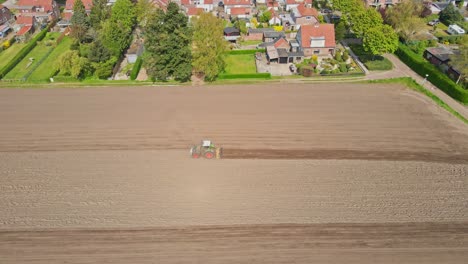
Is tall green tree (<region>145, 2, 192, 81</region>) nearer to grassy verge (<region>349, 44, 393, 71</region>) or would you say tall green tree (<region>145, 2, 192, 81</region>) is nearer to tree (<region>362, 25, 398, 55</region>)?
tree (<region>362, 25, 398, 55</region>)

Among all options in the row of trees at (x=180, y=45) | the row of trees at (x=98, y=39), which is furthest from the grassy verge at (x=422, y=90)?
the row of trees at (x=98, y=39)

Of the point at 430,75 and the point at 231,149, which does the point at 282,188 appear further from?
the point at 430,75

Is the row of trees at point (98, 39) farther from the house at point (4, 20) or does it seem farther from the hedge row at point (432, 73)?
the hedge row at point (432, 73)

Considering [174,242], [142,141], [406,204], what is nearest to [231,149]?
[142,141]

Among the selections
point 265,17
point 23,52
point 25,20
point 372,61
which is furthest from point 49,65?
point 372,61

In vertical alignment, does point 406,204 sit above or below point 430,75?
below

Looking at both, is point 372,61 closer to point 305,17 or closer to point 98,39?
point 305,17
